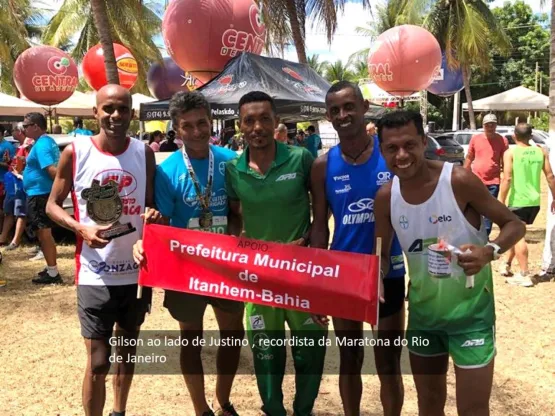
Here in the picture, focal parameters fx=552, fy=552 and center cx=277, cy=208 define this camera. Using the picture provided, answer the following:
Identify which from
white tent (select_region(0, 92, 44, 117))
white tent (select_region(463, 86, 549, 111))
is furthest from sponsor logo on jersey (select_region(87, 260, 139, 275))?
white tent (select_region(463, 86, 549, 111))

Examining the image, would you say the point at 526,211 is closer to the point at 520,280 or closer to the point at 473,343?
the point at 520,280

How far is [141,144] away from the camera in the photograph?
3.42 meters

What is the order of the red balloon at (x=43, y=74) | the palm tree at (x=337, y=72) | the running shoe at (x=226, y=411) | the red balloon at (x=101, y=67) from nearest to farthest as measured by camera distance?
the running shoe at (x=226, y=411) → the red balloon at (x=43, y=74) → the red balloon at (x=101, y=67) → the palm tree at (x=337, y=72)

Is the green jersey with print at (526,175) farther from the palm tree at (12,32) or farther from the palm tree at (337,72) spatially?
the palm tree at (337,72)

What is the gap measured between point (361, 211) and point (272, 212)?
53cm

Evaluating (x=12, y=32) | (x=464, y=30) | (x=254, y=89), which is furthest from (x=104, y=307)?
(x=12, y=32)

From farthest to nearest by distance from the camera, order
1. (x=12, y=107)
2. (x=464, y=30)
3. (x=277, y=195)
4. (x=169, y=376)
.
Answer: (x=464, y=30), (x=12, y=107), (x=169, y=376), (x=277, y=195)

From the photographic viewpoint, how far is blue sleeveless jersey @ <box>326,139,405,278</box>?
3.18m

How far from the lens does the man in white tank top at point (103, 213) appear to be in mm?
3213

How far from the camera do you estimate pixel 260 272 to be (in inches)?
127

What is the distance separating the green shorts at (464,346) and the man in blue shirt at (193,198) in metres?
1.29

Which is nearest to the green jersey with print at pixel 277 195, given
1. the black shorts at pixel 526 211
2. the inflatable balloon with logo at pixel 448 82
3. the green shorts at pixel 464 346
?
the green shorts at pixel 464 346

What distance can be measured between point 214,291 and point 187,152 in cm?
88

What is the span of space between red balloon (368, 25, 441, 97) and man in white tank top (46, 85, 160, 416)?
36.4 ft
